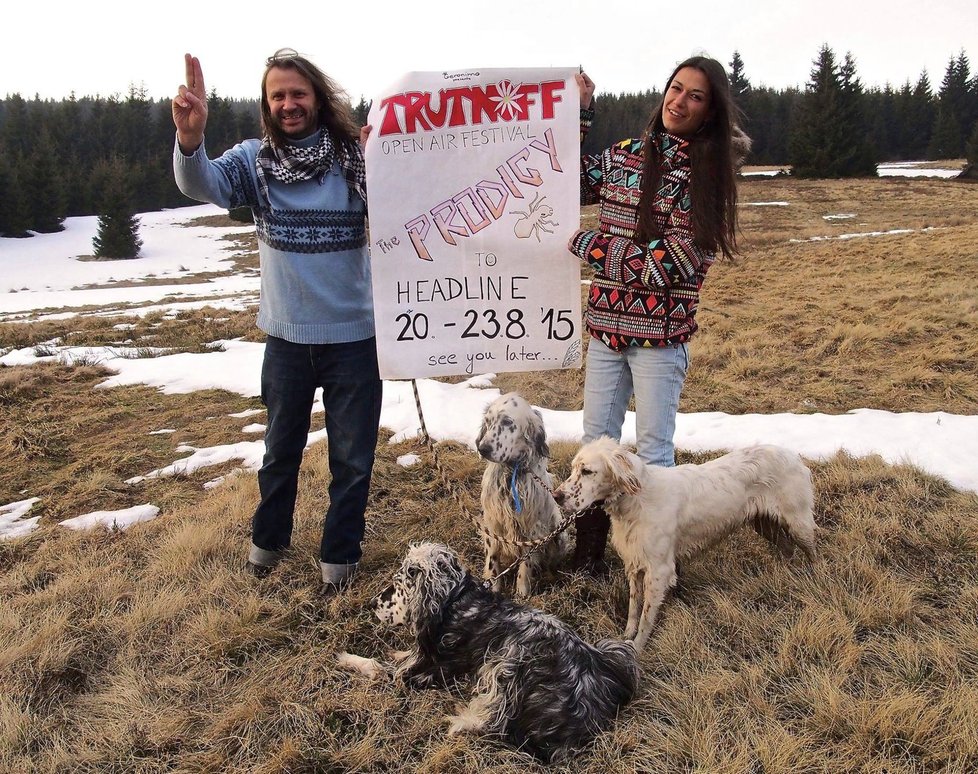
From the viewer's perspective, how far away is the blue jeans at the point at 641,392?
3.41 metres

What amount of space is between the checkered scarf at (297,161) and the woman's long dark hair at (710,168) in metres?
1.62

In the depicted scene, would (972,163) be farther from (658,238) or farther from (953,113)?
(658,238)

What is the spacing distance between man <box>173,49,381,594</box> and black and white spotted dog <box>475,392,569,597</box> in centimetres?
74

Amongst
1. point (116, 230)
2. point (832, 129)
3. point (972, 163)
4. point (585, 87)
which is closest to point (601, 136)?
point (832, 129)

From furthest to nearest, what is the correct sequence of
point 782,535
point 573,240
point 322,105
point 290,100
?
1. point 782,535
2. point 573,240
3. point 322,105
4. point 290,100

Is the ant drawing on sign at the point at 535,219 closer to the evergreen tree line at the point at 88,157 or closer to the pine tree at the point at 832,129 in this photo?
the evergreen tree line at the point at 88,157

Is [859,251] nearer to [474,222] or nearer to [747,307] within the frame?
[747,307]

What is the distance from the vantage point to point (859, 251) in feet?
56.0

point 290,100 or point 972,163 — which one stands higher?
point 972,163

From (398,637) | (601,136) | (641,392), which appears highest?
(601,136)

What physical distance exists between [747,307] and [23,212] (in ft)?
155

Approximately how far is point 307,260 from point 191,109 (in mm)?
868

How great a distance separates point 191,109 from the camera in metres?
3.02

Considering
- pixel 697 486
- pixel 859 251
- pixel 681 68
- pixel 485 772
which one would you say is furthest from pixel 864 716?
pixel 859 251
